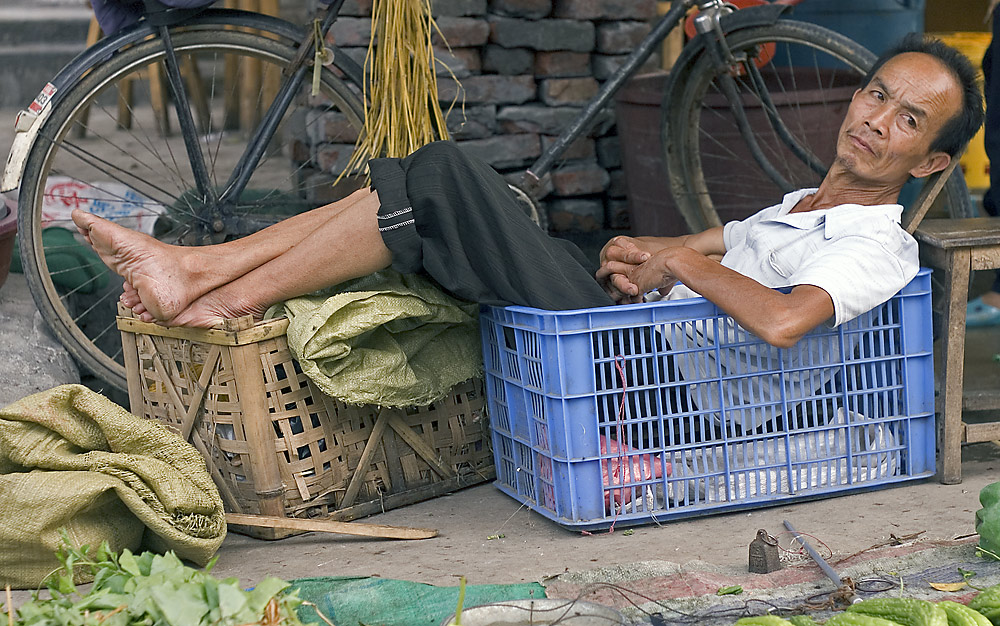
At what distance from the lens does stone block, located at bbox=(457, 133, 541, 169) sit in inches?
142

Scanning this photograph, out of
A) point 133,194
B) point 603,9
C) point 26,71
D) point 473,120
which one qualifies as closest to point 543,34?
point 603,9

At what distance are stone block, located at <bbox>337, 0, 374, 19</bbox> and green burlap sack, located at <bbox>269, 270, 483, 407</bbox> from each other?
1439 mm

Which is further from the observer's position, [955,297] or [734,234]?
[734,234]

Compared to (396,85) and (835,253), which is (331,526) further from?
(396,85)

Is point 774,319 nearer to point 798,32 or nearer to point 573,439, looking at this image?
point 573,439

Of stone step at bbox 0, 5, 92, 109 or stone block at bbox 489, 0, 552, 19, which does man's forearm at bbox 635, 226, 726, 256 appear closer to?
stone block at bbox 489, 0, 552, 19

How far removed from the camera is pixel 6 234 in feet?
9.21

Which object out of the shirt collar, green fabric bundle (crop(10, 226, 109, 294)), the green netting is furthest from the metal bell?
green fabric bundle (crop(10, 226, 109, 294))

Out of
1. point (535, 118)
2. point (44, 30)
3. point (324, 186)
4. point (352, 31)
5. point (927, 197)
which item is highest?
point (44, 30)

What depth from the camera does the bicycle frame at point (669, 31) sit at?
292 centimetres

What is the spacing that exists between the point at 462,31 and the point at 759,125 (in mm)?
1033

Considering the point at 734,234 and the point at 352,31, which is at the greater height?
the point at 352,31

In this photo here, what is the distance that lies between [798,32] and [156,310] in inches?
72.2

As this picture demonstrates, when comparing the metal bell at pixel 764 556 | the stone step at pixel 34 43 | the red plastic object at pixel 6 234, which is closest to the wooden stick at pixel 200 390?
the red plastic object at pixel 6 234
